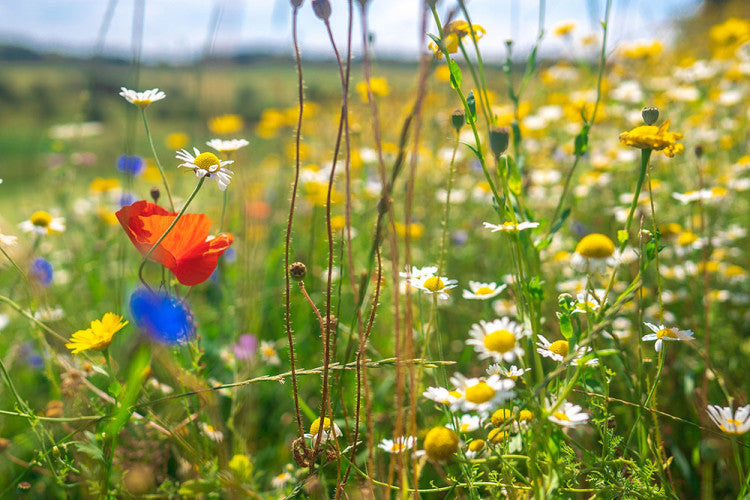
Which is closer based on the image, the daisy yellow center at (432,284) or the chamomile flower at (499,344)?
the chamomile flower at (499,344)

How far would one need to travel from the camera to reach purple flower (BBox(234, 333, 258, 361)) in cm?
97

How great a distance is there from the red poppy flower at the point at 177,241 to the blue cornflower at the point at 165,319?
0.06 m

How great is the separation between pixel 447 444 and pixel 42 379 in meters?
1.13

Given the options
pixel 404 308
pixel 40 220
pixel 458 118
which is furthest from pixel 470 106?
pixel 40 220

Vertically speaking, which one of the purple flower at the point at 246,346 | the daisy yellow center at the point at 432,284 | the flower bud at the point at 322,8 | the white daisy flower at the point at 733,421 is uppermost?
the flower bud at the point at 322,8

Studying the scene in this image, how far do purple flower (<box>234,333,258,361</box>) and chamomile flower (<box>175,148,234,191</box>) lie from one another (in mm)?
385

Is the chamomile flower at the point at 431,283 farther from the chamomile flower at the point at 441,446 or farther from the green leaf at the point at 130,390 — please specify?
the green leaf at the point at 130,390

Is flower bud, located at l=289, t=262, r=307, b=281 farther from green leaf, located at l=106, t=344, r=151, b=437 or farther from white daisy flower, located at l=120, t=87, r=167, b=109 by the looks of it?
white daisy flower, located at l=120, t=87, r=167, b=109

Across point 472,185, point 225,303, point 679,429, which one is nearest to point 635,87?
point 472,185

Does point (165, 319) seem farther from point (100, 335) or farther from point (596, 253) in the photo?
point (596, 253)

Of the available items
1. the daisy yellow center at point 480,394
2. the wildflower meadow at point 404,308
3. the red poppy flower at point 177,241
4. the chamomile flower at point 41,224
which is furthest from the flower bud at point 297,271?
the chamomile flower at point 41,224

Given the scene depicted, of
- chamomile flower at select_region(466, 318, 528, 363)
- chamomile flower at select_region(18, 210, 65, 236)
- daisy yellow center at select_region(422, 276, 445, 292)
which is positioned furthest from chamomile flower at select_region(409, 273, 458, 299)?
chamomile flower at select_region(18, 210, 65, 236)

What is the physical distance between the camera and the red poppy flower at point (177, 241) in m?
0.62

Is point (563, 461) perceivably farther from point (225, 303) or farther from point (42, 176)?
point (42, 176)
